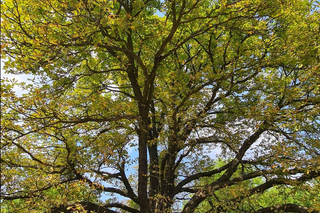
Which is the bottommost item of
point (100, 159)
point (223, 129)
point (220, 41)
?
point (100, 159)

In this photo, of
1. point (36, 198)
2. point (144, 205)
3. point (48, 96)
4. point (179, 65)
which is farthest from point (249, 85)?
point (36, 198)

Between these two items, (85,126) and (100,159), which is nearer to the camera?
(100,159)

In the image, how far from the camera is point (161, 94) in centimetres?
713

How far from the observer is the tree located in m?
5.40

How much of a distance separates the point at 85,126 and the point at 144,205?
326 cm

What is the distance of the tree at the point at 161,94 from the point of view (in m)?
5.40

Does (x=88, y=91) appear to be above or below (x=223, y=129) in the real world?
above

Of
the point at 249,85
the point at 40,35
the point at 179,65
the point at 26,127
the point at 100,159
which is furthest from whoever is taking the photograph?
the point at 179,65

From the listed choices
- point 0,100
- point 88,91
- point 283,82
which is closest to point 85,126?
point 88,91

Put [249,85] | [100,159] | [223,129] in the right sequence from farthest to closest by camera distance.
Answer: [249,85]
[223,129]
[100,159]

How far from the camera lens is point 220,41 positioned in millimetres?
8125

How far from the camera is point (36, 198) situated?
6.24m

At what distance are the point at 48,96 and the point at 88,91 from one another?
10.3 feet

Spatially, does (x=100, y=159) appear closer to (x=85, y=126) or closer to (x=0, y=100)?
(x=85, y=126)
